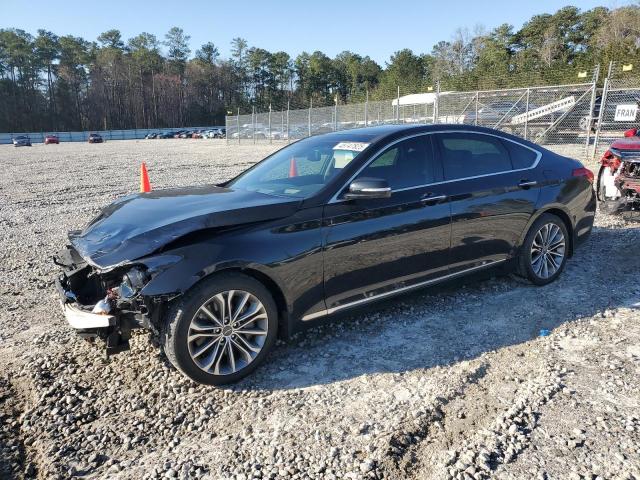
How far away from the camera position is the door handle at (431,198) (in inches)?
160

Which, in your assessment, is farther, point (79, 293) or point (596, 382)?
point (79, 293)

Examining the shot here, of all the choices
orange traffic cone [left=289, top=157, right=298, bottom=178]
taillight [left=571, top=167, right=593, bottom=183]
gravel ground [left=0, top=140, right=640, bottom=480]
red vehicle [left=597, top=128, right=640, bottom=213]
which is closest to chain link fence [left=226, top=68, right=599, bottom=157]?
red vehicle [left=597, top=128, right=640, bottom=213]

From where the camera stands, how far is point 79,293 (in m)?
3.50

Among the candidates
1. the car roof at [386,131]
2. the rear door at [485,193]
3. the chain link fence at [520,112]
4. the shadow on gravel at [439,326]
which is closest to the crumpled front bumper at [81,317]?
the shadow on gravel at [439,326]

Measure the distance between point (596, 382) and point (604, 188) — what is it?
536 centimetres

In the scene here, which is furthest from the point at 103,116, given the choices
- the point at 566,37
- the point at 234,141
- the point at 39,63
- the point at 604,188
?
the point at 604,188

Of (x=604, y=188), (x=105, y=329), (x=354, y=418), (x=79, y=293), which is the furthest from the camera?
(x=604, y=188)

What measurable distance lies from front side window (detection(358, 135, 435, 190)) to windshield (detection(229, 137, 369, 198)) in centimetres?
20

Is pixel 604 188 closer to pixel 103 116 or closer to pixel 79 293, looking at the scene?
pixel 79 293

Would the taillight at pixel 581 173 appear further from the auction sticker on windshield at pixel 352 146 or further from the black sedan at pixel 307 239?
the auction sticker on windshield at pixel 352 146

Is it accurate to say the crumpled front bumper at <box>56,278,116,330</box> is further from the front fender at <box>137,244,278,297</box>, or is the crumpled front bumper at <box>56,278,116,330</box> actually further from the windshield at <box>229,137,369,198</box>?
the windshield at <box>229,137,369,198</box>

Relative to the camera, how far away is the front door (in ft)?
11.9

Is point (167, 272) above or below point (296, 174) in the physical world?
below

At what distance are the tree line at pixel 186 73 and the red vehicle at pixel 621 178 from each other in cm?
6425
